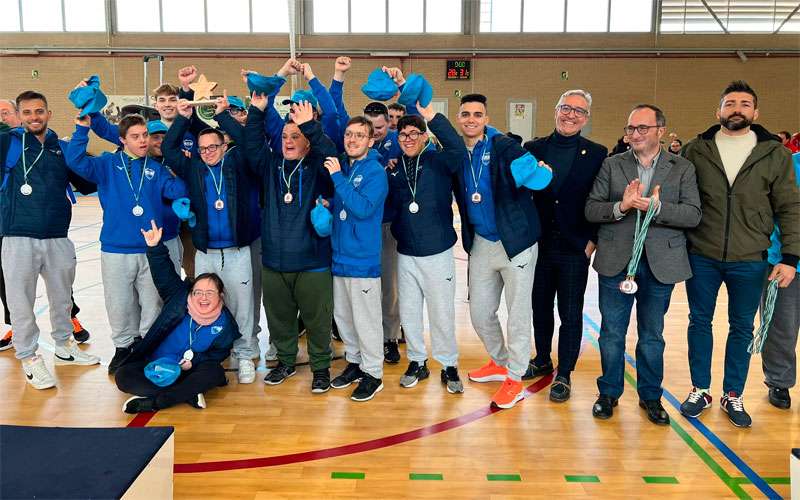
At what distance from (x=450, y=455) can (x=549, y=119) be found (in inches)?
589

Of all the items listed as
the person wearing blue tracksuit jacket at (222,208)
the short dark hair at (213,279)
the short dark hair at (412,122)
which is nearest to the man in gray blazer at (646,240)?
the short dark hair at (412,122)

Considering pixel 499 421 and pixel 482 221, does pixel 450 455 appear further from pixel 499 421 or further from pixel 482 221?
pixel 482 221

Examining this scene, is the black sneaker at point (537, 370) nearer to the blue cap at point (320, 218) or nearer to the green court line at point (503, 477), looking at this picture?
the green court line at point (503, 477)

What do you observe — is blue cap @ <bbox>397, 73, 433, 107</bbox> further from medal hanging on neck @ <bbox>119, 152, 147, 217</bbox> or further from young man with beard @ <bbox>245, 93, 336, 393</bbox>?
medal hanging on neck @ <bbox>119, 152, 147, 217</bbox>

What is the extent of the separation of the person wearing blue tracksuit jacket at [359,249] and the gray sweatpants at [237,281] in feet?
2.08

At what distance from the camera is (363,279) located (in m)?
4.07

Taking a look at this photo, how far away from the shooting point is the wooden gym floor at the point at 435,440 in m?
3.04

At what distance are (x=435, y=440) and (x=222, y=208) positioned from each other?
6.65 feet

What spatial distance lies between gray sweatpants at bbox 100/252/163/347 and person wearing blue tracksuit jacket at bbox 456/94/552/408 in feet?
7.24

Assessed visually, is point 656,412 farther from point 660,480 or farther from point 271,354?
point 271,354

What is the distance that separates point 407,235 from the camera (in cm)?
405

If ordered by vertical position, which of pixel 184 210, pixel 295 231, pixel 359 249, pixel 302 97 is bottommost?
pixel 359 249

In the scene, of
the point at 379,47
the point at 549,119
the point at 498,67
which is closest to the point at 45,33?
the point at 379,47

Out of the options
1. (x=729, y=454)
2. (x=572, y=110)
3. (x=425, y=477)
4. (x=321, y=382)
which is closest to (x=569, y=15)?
(x=572, y=110)
